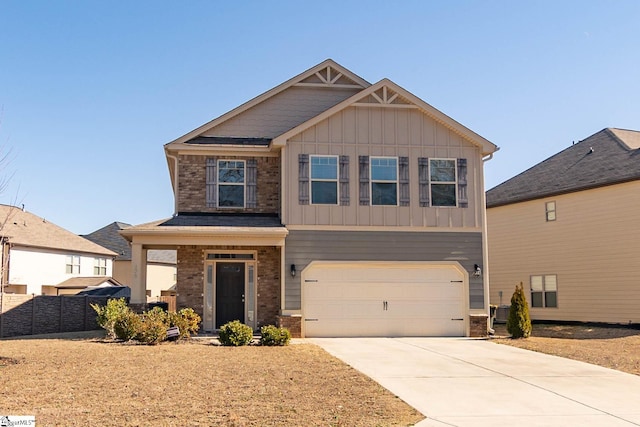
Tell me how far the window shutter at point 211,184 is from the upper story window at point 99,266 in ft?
72.9

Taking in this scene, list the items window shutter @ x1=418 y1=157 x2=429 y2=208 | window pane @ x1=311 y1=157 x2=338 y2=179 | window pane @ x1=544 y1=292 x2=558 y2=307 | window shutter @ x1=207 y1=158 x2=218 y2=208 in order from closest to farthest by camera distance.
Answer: window pane @ x1=311 y1=157 x2=338 y2=179 → window shutter @ x1=418 y1=157 x2=429 y2=208 → window shutter @ x1=207 y1=158 x2=218 y2=208 → window pane @ x1=544 y1=292 x2=558 y2=307

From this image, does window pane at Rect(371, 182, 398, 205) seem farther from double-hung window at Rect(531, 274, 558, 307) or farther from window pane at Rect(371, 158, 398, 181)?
double-hung window at Rect(531, 274, 558, 307)

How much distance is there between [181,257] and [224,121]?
4.63m

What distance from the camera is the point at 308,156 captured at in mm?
19344

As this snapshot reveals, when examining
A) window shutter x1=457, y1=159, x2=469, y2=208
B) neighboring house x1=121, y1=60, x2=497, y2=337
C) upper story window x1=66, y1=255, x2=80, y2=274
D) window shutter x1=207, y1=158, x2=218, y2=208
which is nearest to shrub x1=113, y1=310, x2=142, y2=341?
neighboring house x1=121, y1=60, x2=497, y2=337

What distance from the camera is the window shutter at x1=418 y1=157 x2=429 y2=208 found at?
64.6 feet

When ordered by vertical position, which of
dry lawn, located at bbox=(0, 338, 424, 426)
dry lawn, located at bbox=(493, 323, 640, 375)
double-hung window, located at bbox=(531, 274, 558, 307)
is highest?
double-hung window, located at bbox=(531, 274, 558, 307)

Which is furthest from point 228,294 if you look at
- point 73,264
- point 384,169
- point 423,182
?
point 73,264

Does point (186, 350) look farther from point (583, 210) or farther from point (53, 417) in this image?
point (583, 210)

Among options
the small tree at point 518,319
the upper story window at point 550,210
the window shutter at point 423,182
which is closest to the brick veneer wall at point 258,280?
the window shutter at point 423,182

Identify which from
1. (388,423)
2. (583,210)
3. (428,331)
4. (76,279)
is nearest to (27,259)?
(76,279)

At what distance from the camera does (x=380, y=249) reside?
19359 mm

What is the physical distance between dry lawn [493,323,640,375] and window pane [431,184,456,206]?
4.31 metres

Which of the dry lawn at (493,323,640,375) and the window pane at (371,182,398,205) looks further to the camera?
the window pane at (371,182,398,205)
